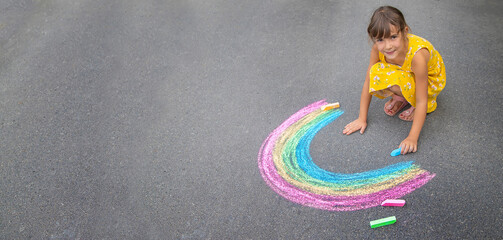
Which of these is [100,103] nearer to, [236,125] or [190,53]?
[190,53]

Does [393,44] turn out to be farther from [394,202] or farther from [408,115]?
[394,202]

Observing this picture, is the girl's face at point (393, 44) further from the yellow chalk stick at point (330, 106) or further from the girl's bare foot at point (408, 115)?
the yellow chalk stick at point (330, 106)

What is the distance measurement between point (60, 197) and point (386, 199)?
2362mm

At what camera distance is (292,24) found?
4.12 meters

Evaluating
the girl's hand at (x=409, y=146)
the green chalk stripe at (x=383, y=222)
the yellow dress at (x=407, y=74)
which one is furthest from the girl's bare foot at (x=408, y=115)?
the green chalk stripe at (x=383, y=222)

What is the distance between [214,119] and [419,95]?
163 cm

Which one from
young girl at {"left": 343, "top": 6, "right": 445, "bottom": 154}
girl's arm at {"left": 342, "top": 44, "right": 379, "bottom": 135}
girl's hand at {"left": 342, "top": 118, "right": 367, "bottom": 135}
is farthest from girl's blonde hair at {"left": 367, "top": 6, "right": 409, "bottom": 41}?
girl's hand at {"left": 342, "top": 118, "right": 367, "bottom": 135}

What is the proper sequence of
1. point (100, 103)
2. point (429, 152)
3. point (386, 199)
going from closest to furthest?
point (386, 199) < point (429, 152) < point (100, 103)

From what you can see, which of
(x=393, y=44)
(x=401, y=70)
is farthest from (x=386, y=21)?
(x=401, y=70)

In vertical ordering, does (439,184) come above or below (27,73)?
below

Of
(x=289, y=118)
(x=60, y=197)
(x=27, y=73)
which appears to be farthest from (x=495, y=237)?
(x=27, y=73)

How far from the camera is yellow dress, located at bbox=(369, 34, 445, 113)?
2.44 meters

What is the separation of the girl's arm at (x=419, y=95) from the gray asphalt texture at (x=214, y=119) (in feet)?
0.29

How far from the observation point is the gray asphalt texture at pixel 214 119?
7.81 ft
